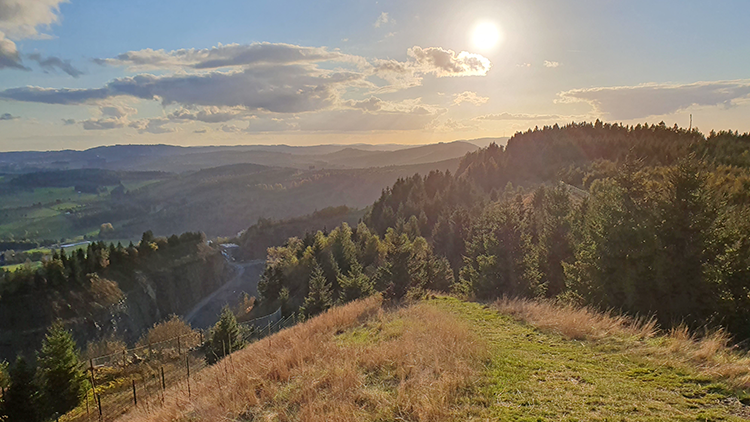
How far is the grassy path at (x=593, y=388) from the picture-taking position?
5.81 metres

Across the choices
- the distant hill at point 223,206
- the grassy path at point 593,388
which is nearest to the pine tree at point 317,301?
the grassy path at point 593,388

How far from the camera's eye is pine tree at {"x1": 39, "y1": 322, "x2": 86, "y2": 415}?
1675 cm

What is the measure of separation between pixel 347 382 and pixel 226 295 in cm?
7322

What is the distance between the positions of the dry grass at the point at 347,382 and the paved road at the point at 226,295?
2006 inches

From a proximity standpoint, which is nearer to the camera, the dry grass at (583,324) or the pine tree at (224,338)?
the dry grass at (583,324)

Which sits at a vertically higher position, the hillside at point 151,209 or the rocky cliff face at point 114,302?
the rocky cliff face at point 114,302

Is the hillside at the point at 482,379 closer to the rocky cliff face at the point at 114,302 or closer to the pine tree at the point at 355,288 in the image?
the pine tree at the point at 355,288

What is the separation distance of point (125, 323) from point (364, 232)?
109 ft

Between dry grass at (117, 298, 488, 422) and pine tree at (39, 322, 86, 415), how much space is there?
11.0 m

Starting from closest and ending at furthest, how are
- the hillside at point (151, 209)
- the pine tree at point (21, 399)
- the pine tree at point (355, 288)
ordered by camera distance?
the pine tree at point (21, 399) < the pine tree at point (355, 288) < the hillside at point (151, 209)

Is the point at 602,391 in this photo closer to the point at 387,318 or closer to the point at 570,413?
the point at 570,413

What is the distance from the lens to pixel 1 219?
151m

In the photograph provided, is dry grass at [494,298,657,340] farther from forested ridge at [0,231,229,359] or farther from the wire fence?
forested ridge at [0,231,229,359]

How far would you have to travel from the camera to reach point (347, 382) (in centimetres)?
764
